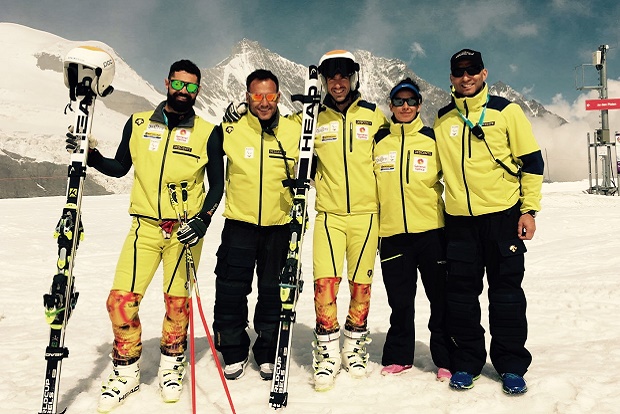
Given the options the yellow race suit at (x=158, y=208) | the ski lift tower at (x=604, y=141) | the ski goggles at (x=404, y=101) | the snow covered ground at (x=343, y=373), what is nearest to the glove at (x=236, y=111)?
the yellow race suit at (x=158, y=208)

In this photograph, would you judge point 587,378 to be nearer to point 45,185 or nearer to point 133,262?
point 133,262

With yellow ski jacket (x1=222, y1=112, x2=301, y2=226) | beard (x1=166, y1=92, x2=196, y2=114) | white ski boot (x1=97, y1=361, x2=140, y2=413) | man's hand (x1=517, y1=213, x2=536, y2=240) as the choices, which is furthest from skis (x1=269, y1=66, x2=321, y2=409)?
man's hand (x1=517, y1=213, x2=536, y2=240)

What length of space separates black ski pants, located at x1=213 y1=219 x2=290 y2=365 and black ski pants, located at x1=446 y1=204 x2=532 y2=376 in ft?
5.51

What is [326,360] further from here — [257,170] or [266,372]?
[257,170]

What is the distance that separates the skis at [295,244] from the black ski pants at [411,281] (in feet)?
3.02

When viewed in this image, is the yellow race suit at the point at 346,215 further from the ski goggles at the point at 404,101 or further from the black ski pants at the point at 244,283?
the black ski pants at the point at 244,283

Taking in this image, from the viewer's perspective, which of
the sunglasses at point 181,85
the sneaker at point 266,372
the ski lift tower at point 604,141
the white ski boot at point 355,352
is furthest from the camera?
the ski lift tower at point 604,141

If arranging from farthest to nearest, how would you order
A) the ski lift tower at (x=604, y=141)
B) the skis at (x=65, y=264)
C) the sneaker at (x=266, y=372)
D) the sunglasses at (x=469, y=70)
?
the ski lift tower at (x=604, y=141), the sneaker at (x=266, y=372), the sunglasses at (x=469, y=70), the skis at (x=65, y=264)

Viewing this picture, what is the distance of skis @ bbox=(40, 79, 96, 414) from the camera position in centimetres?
369

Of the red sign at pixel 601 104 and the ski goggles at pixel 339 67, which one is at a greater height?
the red sign at pixel 601 104

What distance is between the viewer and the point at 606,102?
30.5 m

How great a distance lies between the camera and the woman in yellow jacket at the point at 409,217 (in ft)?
14.0

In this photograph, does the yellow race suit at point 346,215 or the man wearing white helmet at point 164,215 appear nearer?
the man wearing white helmet at point 164,215

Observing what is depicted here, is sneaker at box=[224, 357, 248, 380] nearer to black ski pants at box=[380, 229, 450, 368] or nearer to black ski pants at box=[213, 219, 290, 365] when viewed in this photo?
black ski pants at box=[213, 219, 290, 365]
